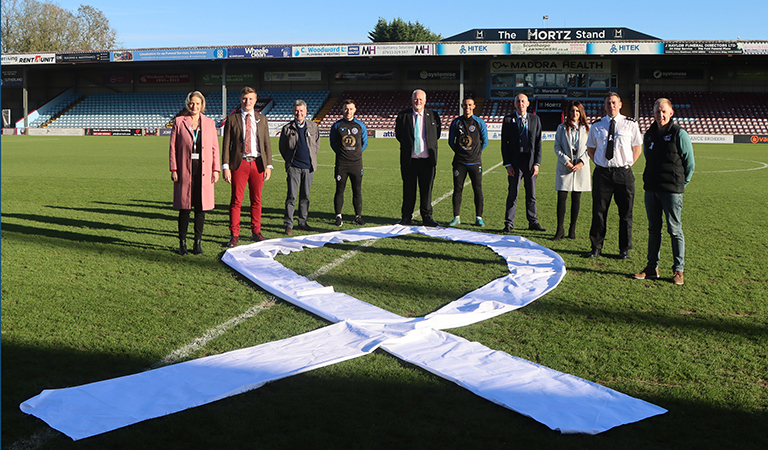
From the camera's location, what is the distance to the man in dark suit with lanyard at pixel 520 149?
8352 mm

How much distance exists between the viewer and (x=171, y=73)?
52094 millimetres

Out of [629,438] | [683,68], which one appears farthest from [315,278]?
[683,68]

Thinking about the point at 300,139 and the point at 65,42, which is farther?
the point at 65,42

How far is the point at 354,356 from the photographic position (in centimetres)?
396

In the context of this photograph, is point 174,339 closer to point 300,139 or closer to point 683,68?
point 300,139

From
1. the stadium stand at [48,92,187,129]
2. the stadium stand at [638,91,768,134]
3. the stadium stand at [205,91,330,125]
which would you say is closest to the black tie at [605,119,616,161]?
the stadium stand at [638,91,768,134]

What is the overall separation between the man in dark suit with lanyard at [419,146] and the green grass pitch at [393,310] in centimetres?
82

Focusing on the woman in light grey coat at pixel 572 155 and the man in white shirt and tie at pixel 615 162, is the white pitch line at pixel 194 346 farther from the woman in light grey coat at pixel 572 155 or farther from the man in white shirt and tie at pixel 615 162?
the woman in light grey coat at pixel 572 155

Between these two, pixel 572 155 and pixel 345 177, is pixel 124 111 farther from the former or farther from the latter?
pixel 572 155

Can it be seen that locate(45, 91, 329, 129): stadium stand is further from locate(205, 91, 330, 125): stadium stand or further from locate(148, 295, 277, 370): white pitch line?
locate(148, 295, 277, 370): white pitch line

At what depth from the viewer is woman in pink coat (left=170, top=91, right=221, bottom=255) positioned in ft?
22.2

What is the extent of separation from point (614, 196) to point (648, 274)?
3.49 feet

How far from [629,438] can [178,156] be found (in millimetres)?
5464

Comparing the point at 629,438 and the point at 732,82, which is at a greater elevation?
the point at 732,82
